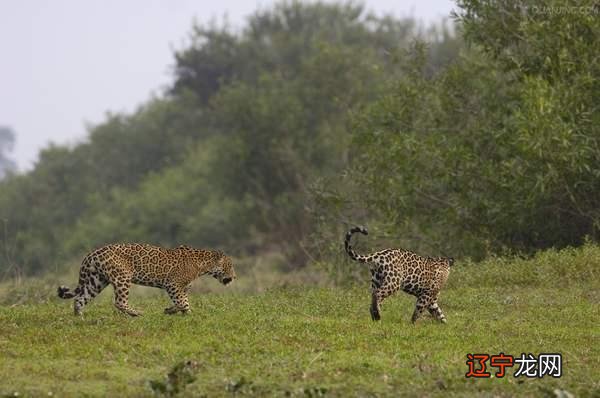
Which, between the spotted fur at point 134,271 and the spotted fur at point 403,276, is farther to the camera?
the spotted fur at point 134,271

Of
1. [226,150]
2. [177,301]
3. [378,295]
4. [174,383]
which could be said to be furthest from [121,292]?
[226,150]

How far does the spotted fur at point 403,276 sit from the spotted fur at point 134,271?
2.29m

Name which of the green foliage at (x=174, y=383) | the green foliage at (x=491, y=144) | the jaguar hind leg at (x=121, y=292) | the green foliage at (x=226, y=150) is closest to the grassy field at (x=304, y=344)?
the green foliage at (x=174, y=383)

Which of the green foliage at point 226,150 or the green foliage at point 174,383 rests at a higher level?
the green foliage at point 226,150

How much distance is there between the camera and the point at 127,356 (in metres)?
12.8

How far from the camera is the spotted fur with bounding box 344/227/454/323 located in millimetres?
15031

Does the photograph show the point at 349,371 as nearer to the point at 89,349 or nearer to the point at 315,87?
the point at 89,349

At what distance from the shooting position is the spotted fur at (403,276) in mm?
15031

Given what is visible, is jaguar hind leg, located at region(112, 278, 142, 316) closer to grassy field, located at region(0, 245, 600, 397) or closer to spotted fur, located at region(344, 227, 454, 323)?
grassy field, located at region(0, 245, 600, 397)

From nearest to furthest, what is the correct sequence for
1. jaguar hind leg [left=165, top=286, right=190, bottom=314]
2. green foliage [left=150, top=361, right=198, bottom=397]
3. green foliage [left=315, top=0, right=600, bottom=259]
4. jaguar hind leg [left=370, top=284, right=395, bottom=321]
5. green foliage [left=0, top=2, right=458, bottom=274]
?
green foliage [left=150, top=361, right=198, bottom=397] < jaguar hind leg [left=370, top=284, right=395, bottom=321] < jaguar hind leg [left=165, top=286, right=190, bottom=314] < green foliage [left=315, top=0, right=600, bottom=259] < green foliage [left=0, top=2, right=458, bottom=274]

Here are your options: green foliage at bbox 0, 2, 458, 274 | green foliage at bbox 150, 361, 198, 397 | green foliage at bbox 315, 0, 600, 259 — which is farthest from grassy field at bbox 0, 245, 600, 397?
green foliage at bbox 0, 2, 458, 274

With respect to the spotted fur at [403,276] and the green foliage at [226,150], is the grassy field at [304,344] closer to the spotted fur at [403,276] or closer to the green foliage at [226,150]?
the spotted fur at [403,276]

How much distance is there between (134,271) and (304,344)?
2.87m

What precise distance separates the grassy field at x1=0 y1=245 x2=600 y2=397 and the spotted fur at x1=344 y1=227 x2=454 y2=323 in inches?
10.8
